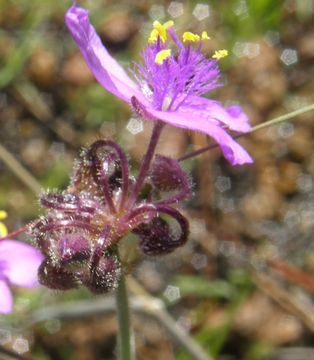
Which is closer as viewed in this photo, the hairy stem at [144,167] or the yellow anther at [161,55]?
the hairy stem at [144,167]

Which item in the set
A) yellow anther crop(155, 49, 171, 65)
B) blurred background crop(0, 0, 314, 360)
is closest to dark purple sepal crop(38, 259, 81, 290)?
yellow anther crop(155, 49, 171, 65)

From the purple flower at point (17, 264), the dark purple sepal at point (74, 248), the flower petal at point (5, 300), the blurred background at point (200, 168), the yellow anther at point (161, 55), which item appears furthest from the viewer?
the blurred background at point (200, 168)

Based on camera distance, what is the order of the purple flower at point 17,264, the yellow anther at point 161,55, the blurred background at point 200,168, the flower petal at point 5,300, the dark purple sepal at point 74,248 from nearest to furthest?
1. the dark purple sepal at point 74,248
2. the yellow anther at point 161,55
3. the flower petal at point 5,300
4. the purple flower at point 17,264
5. the blurred background at point 200,168

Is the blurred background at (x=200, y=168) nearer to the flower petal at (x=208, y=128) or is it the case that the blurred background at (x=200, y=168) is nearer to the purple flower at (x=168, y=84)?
the purple flower at (x=168, y=84)

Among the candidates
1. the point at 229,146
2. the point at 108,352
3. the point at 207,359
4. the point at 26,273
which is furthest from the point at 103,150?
the point at 108,352

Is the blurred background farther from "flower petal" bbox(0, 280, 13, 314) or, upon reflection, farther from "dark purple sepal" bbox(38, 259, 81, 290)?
"dark purple sepal" bbox(38, 259, 81, 290)

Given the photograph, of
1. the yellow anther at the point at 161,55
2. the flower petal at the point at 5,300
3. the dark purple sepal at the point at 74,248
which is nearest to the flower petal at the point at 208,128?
the yellow anther at the point at 161,55

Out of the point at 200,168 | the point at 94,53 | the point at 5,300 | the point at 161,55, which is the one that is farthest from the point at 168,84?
the point at 200,168

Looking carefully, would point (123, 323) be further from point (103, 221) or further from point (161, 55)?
point (161, 55)
